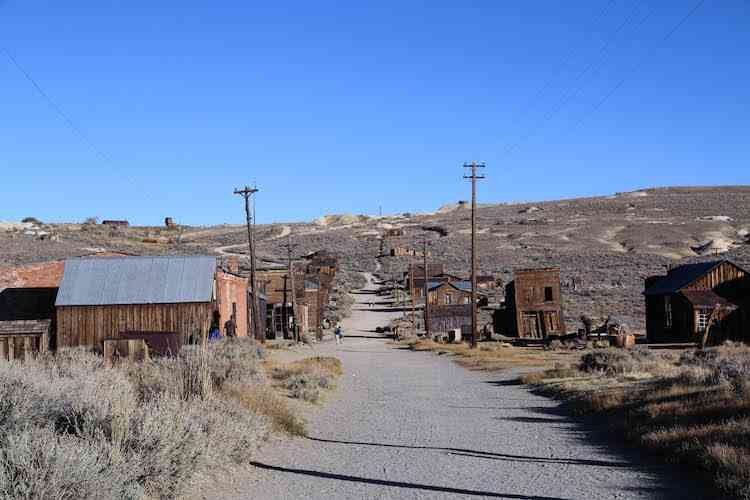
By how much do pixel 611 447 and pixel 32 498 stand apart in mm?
7487

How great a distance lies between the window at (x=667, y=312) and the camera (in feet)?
136

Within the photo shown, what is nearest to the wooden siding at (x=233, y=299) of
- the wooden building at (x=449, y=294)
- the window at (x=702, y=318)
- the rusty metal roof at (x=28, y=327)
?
the rusty metal roof at (x=28, y=327)

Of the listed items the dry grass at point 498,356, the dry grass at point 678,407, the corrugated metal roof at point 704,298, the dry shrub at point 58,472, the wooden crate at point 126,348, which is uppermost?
the corrugated metal roof at point 704,298

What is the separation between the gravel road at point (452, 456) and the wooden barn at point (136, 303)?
14.8m

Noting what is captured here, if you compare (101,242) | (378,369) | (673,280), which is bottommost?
(378,369)

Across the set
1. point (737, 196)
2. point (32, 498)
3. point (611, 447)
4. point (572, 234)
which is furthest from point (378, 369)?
point (737, 196)

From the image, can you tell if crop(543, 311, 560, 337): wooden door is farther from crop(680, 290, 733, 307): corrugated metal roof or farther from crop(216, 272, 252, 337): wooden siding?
crop(216, 272, 252, 337): wooden siding

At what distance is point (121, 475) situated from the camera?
7.21 metres

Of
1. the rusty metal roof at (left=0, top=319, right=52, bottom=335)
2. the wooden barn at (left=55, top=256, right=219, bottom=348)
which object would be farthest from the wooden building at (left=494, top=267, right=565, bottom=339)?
the rusty metal roof at (left=0, top=319, right=52, bottom=335)

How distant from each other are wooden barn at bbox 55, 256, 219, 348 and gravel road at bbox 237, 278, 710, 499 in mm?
14767

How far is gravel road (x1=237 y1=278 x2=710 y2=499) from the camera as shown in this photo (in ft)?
28.3

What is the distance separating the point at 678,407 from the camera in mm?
12547

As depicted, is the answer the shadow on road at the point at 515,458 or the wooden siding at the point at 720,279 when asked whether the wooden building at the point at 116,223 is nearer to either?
the wooden siding at the point at 720,279

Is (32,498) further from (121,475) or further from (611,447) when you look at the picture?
(611,447)
